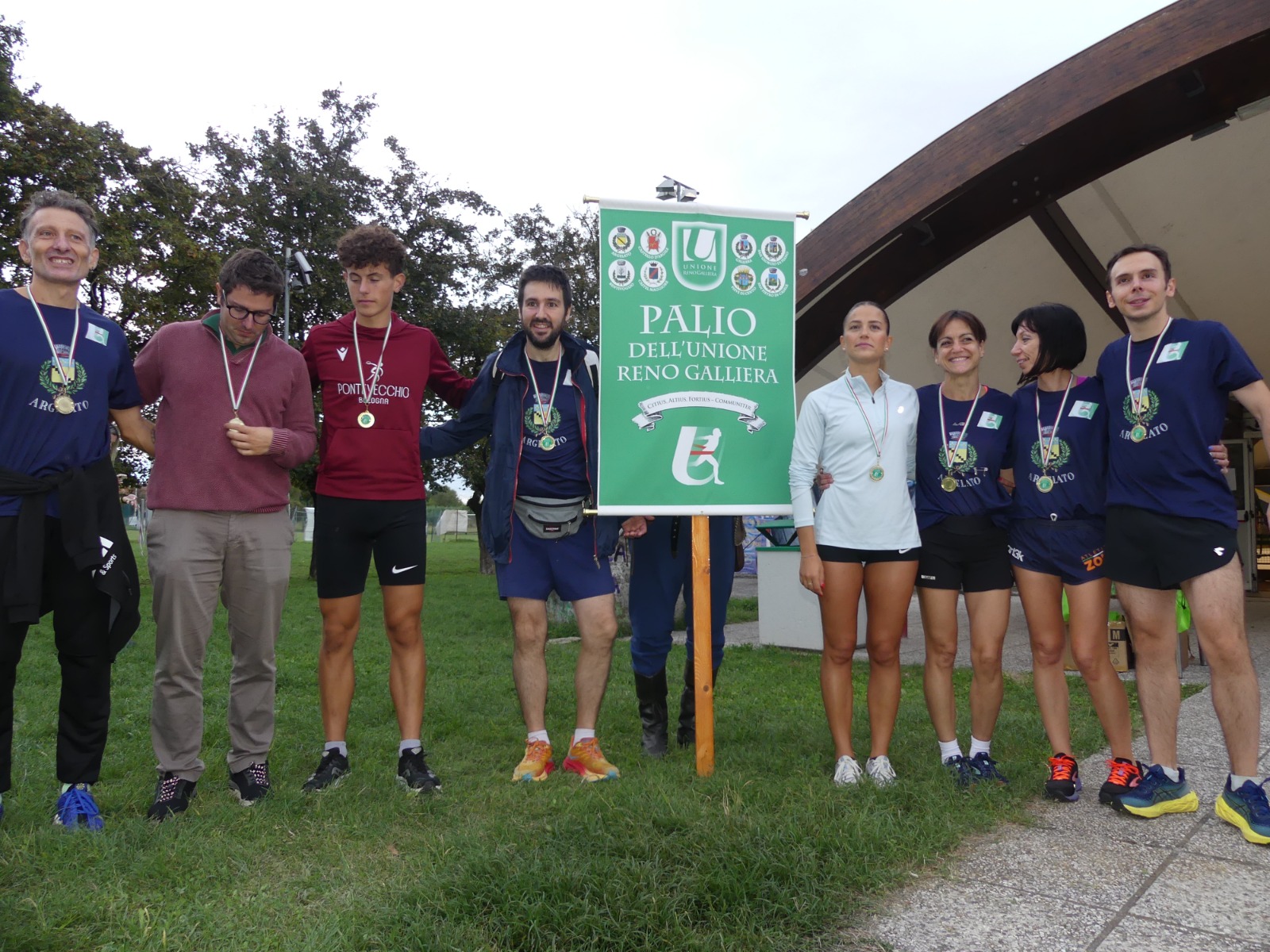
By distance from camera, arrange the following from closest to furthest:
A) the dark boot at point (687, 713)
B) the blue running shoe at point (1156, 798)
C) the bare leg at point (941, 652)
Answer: the blue running shoe at point (1156, 798) → the bare leg at point (941, 652) → the dark boot at point (687, 713)

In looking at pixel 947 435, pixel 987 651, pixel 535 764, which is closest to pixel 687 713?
pixel 535 764

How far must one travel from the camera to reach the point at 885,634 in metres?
3.61

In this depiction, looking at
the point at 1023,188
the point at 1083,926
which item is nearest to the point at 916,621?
the point at 1023,188

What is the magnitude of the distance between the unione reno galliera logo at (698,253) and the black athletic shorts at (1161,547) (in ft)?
5.86

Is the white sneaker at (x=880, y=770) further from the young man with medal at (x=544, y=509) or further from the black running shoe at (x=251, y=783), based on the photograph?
the black running shoe at (x=251, y=783)

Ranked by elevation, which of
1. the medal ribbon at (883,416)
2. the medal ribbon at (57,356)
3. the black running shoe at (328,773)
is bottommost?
the black running shoe at (328,773)

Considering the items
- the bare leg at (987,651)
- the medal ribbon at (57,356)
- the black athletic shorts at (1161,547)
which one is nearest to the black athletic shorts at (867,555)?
the bare leg at (987,651)

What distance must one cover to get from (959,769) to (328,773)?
2463 millimetres

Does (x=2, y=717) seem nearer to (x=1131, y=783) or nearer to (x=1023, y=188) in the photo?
(x=1131, y=783)

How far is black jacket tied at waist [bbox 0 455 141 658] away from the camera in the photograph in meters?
2.91

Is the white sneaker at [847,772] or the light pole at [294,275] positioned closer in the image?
the white sneaker at [847,772]

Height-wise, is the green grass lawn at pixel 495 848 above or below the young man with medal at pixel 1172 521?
below

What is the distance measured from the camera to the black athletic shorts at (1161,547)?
10.2 ft

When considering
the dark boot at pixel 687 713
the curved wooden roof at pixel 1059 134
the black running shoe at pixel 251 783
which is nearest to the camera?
the black running shoe at pixel 251 783
